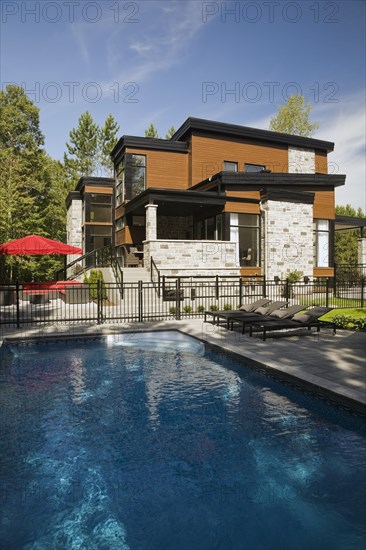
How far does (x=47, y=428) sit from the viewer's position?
577 cm

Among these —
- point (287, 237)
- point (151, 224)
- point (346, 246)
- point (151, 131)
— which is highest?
point (151, 131)

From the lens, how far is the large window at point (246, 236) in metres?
22.3

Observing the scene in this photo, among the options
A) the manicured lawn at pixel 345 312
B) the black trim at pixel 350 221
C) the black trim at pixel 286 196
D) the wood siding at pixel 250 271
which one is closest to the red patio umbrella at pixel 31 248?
the wood siding at pixel 250 271

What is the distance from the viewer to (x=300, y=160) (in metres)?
29.4

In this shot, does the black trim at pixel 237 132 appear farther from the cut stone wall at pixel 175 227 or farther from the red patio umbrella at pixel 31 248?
the red patio umbrella at pixel 31 248

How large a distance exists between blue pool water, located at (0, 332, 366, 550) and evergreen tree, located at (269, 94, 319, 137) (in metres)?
42.8

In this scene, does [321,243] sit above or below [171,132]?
below

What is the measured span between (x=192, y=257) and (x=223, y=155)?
10274 millimetres

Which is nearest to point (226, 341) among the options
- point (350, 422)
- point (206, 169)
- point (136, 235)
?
point (350, 422)

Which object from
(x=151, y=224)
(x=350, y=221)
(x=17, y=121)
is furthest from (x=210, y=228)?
(x=17, y=121)

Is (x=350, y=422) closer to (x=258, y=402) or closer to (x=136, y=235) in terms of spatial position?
(x=258, y=402)

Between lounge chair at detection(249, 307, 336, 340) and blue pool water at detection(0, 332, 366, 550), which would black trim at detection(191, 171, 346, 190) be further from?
blue pool water at detection(0, 332, 366, 550)

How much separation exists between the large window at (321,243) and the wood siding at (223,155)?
20.6 feet

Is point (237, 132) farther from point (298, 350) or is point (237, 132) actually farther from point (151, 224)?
point (298, 350)
